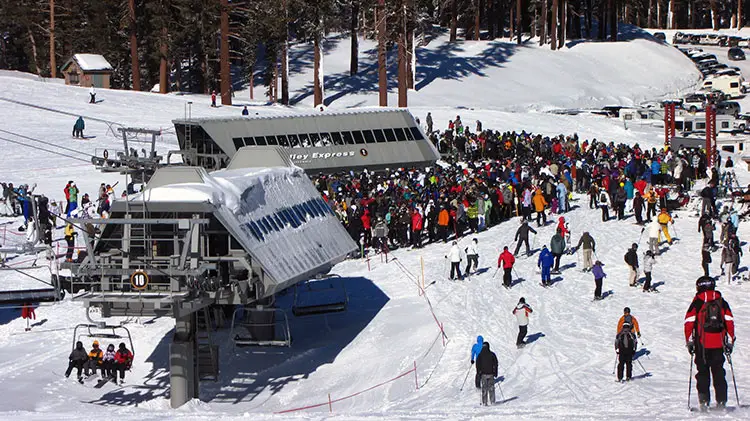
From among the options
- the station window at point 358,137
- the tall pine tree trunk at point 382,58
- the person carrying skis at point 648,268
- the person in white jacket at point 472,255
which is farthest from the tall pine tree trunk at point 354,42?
the person carrying skis at point 648,268

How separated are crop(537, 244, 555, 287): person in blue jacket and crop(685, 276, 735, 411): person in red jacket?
13.0m

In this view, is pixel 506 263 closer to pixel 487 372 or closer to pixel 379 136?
pixel 487 372

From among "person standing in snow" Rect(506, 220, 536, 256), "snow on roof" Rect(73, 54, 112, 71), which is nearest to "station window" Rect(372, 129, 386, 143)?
"person standing in snow" Rect(506, 220, 536, 256)

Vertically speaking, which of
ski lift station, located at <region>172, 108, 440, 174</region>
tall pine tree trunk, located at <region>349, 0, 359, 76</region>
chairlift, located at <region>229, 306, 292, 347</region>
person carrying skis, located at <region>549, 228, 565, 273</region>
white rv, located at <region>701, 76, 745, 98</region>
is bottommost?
chairlift, located at <region>229, 306, 292, 347</region>

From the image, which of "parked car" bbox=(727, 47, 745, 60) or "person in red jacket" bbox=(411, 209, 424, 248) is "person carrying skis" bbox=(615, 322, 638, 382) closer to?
"person in red jacket" bbox=(411, 209, 424, 248)

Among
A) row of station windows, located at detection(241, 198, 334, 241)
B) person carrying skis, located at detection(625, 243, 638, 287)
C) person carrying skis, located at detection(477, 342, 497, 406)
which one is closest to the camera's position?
person carrying skis, located at detection(477, 342, 497, 406)

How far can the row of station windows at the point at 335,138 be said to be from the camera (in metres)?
44.1

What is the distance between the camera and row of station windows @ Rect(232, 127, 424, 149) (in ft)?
145

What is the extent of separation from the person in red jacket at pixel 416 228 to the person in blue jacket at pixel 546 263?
548cm

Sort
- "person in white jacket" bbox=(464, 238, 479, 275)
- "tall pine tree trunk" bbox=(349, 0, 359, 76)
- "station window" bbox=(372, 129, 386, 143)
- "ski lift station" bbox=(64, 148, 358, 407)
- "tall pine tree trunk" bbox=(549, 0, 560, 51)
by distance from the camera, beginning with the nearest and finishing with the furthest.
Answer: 1. "ski lift station" bbox=(64, 148, 358, 407)
2. "person in white jacket" bbox=(464, 238, 479, 275)
3. "station window" bbox=(372, 129, 386, 143)
4. "tall pine tree trunk" bbox=(349, 0, 359, 76)
5. "tall pine tree trunk" bbox=(549, 0, 560, 51)

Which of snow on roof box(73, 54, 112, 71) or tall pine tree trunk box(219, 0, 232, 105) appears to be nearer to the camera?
tall pine tree trunk box(219, 0, 232, 105)

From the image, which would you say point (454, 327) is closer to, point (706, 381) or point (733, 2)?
point (706, 381)

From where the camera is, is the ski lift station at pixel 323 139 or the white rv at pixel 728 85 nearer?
the ski lift station at pixel 323 139

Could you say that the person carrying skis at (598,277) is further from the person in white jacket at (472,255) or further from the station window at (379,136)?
the station window at (379,136)
